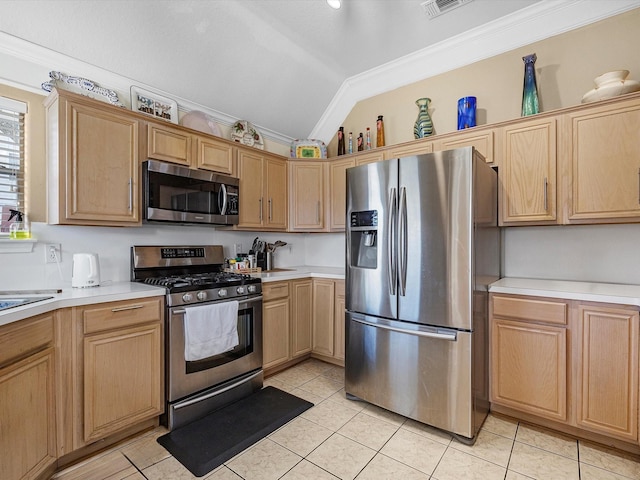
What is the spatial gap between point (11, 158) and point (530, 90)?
3.67 metres

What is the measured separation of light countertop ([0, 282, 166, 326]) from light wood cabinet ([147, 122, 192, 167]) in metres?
1.00

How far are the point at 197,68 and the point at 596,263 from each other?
3.54 m

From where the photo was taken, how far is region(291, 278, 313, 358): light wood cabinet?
3061 mm

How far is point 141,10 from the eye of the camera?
2.21 m

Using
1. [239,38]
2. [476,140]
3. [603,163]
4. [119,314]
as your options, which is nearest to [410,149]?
[476,140]

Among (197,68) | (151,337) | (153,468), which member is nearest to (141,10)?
(197,68)

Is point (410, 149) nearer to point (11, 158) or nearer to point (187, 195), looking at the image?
point (187, 195)

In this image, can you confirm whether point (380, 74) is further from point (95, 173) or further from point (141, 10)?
point (95, 173)

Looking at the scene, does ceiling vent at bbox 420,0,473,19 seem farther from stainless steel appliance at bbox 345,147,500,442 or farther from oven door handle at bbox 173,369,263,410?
oven door handle at bbox 173,369,263,410

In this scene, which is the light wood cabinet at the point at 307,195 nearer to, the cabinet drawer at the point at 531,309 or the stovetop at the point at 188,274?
the stovetop at the point at 188,274

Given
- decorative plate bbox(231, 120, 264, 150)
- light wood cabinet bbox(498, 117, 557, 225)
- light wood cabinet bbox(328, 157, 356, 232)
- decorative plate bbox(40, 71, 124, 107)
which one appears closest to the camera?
decorative plate bbox(40, 71, 124, 107)

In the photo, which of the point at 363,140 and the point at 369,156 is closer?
the point at 369,156

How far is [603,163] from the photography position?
6.75 feet

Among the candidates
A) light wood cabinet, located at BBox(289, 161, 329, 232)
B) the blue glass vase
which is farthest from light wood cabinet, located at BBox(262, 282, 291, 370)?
the blue glass vase
